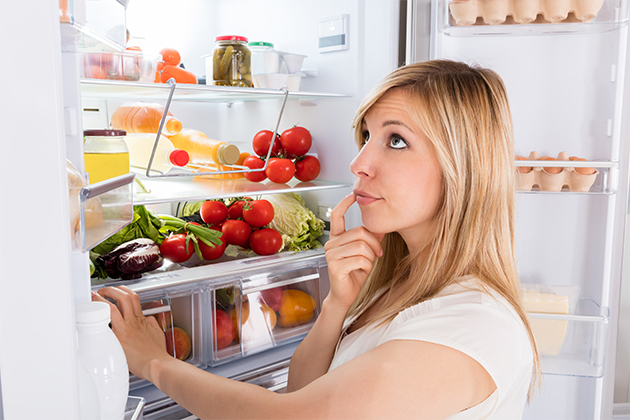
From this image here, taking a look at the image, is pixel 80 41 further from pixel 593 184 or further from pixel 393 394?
pixel 593 184

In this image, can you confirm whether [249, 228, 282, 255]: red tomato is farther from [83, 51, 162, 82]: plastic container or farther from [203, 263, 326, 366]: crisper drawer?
[83, 51, 162, 82]: plastic container

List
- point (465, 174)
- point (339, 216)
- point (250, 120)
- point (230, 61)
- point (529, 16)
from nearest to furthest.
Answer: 1. point (465, 174)
2. point (339, 216)
3. point (529, 16)
4. point (230, 61)
5. point (250, 120)

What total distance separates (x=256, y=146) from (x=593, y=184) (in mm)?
1158

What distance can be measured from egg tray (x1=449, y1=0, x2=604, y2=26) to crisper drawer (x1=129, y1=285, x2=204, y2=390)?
1.09 meters

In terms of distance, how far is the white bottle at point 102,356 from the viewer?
595 mm

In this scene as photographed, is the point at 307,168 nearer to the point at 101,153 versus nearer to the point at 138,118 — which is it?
the point at 138,118

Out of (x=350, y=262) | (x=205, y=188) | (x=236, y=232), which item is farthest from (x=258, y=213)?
(x=350, y=262)

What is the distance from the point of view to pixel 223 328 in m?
1.55

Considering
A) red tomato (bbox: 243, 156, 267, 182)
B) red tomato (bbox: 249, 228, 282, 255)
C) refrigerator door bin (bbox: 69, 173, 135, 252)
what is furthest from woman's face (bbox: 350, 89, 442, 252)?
red tomato (bbox: 243, 156, 267, 182)

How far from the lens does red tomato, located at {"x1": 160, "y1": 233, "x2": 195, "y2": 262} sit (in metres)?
1.62

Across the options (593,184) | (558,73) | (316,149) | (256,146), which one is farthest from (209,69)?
(593,184)

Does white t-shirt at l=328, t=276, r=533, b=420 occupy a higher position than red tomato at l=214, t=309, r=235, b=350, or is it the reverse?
white t-shirt at l=328, t=276, r=533, b=420

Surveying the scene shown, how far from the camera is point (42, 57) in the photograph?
42 cm

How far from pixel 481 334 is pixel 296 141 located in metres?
1.28
